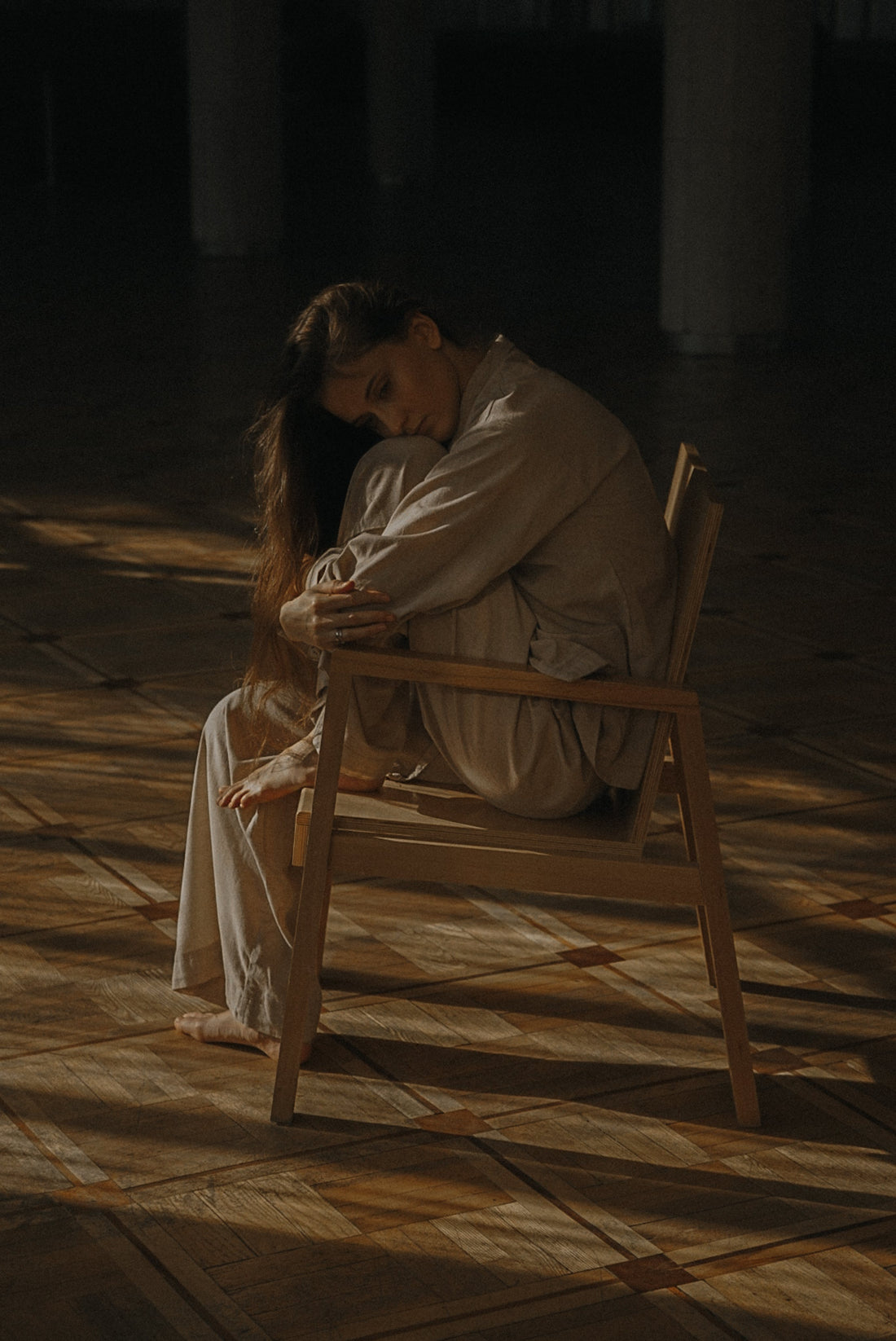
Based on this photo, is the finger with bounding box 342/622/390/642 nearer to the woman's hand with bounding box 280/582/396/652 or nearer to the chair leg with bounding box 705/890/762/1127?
the woman's hand with bounding box 280/582/396/652

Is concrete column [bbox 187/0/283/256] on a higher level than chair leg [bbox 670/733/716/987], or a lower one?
higher

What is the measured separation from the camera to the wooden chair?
7.63 ft

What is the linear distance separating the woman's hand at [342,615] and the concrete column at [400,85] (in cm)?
1607

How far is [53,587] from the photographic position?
199 inches

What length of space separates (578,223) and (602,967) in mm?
12519

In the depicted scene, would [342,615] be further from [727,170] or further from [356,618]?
[727,170]

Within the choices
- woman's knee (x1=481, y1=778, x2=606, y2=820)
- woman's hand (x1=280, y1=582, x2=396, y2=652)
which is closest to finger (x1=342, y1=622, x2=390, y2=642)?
woman's hand (x1=280, y1=582, x2=396, y2=652)

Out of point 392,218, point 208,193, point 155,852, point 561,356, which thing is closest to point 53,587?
point 155,852

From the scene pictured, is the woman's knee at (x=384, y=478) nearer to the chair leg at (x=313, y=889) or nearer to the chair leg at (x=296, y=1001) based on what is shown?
the chair leg at (x=313, y=889)

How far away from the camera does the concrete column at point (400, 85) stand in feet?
57.6

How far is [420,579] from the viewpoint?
2.35 meters

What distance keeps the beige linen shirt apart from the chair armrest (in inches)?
1.1

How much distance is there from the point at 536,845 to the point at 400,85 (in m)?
16.3

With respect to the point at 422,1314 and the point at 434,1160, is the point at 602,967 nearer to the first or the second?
the point at 434,1160
